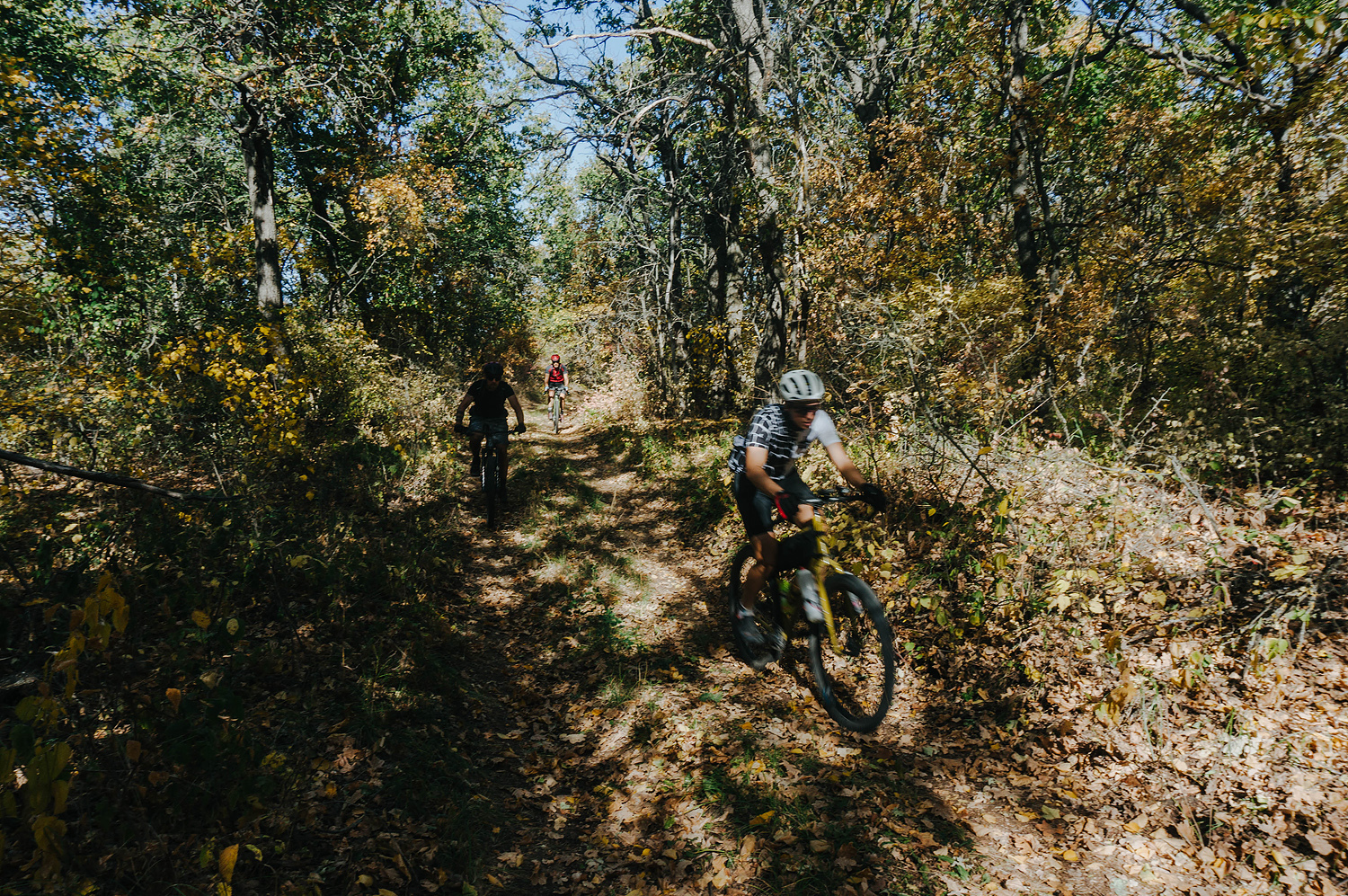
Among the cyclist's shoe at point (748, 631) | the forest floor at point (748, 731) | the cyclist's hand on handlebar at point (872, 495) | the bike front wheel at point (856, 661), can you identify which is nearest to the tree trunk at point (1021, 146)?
the forest floor at point (748, 731)

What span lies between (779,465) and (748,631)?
1689 millimetres

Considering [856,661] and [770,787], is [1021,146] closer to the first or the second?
[856,661]

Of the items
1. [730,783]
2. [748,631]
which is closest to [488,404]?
[748,631]

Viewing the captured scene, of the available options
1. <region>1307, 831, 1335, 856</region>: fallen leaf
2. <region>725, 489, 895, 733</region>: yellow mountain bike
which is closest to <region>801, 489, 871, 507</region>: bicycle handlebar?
<region>725, 489, 895, 733</region>: yellow mountain bike

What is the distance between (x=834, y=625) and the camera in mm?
4902

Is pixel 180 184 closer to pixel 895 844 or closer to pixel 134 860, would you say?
pixel 134 860

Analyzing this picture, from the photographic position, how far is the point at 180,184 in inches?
731

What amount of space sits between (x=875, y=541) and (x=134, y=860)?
19.6 ft

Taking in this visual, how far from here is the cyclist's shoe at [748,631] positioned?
18.7 ft

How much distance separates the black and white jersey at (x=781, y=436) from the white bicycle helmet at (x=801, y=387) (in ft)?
0.88

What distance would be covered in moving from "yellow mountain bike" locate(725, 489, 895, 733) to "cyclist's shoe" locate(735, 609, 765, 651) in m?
0.10

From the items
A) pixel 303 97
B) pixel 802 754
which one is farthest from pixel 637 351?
pixel 802 754

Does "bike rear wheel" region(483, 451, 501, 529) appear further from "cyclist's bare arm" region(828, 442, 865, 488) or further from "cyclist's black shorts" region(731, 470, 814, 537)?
"cyclist's bare arm" region(828, 442, 865, 488)

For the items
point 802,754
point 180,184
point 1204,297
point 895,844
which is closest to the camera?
point 895,844
